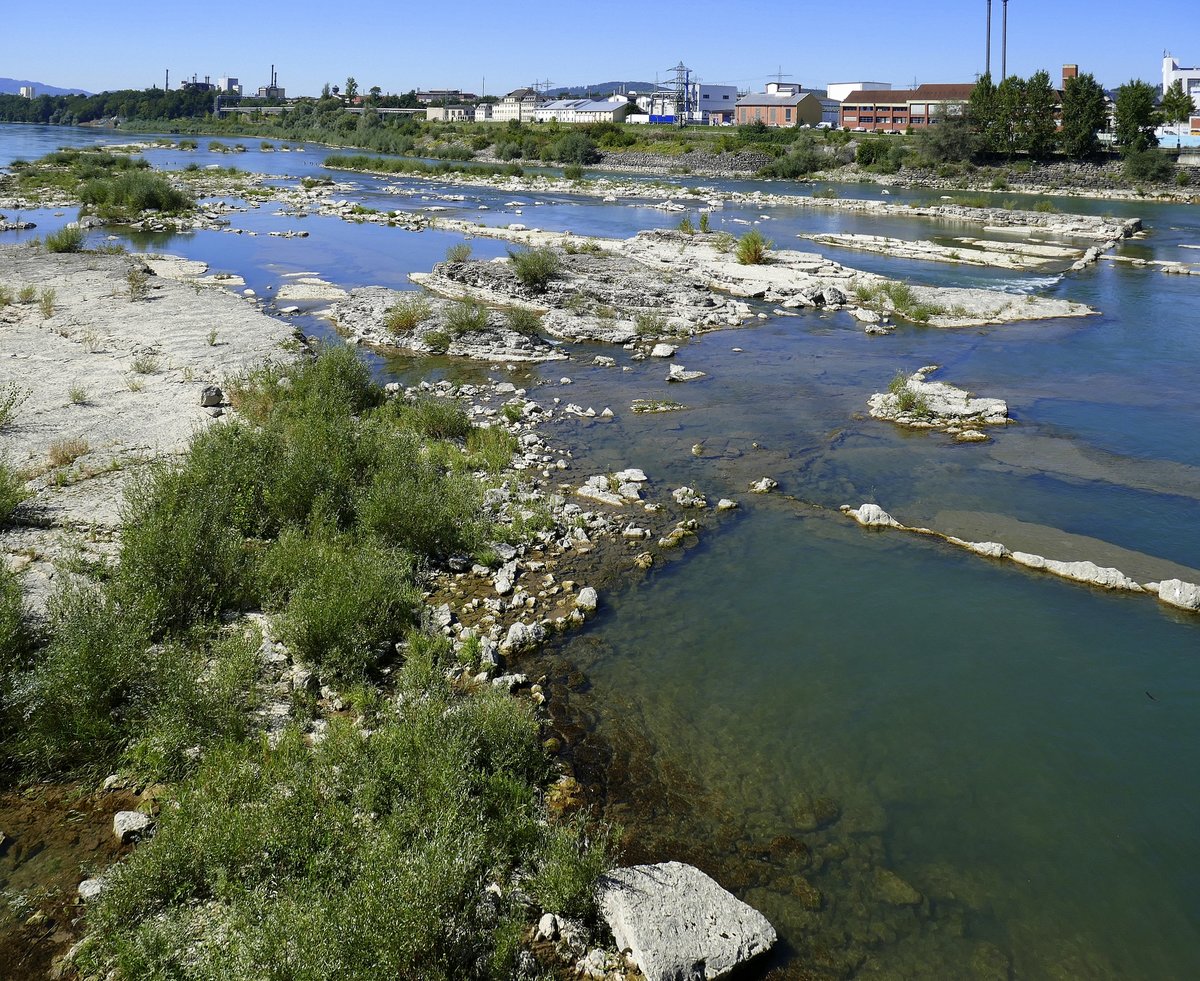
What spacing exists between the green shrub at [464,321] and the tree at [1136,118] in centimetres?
6321

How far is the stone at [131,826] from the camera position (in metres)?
6.04

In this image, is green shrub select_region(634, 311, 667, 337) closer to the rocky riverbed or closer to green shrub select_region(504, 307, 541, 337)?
green shrub select_region(504, 307, 541, 337)

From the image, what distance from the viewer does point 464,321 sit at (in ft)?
66.5

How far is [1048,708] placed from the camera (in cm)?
820

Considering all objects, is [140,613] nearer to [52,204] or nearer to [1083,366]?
[1083,366]

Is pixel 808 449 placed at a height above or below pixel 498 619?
above

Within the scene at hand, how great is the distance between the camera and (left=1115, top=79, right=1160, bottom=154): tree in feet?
211

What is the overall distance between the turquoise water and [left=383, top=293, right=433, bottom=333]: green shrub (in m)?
5.68

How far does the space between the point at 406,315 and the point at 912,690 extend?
1563cm

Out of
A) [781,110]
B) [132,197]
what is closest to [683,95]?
[781,110]

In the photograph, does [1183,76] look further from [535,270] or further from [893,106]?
[535,270]

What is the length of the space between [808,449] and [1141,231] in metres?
38.6

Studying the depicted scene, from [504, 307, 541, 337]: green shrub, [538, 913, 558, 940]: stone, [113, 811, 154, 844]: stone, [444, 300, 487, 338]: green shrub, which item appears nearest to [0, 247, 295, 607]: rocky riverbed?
[113, 811, 154, 844]: stone

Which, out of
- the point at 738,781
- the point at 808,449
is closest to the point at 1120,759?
the point at 738,781
